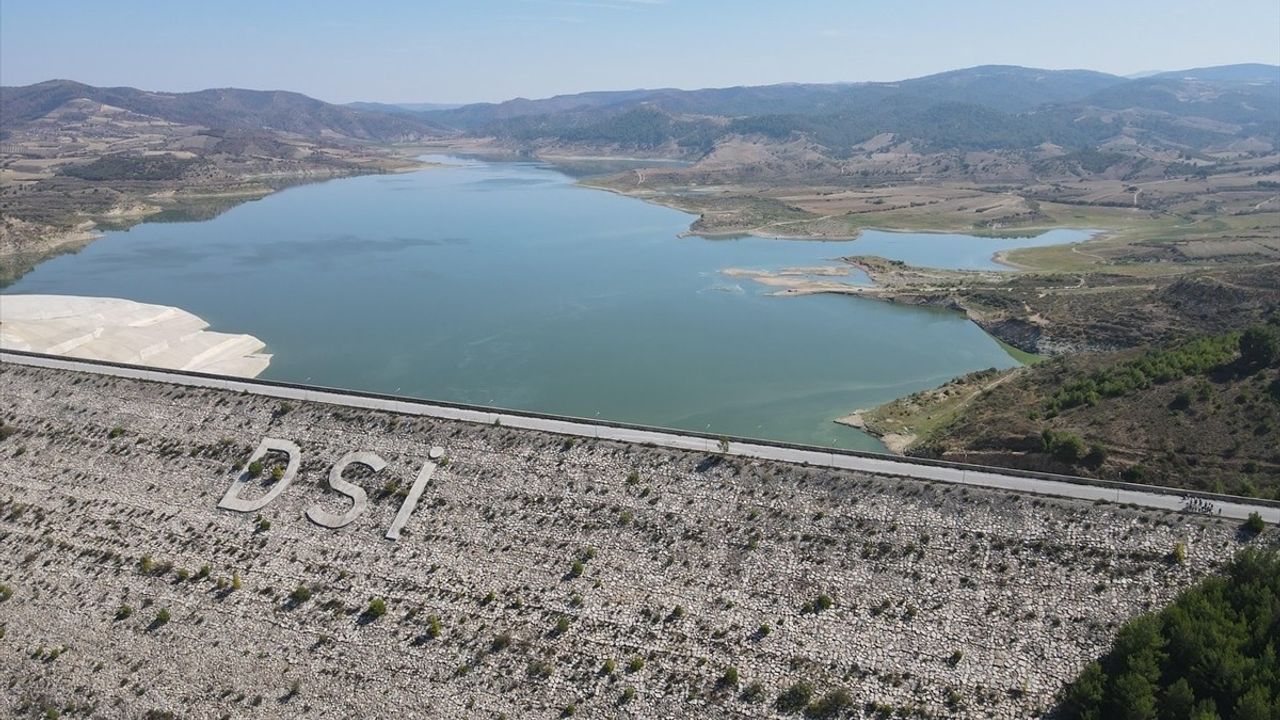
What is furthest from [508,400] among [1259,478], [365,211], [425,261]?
[365,211]

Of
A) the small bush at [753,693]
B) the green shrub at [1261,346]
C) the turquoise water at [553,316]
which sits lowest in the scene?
the small bush at [753,693]

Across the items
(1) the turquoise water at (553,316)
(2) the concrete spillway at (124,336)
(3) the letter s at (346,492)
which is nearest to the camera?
(3) the letter s at (346,492)

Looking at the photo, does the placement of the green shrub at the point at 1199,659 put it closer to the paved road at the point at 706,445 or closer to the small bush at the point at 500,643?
the paved road at the point at 706,445

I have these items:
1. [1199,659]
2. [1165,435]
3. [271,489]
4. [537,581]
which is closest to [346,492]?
[271,489]

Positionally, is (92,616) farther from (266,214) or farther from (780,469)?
(266,214)

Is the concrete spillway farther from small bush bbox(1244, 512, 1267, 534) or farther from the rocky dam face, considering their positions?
small bush bbox(1244, 512, 1267, 534)

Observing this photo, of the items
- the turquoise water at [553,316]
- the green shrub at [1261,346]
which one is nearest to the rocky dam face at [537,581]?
the turquoise water at [553,316]
